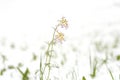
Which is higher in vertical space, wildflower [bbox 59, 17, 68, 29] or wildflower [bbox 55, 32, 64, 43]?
wildflower [bbox 59, 17, 68, 29]

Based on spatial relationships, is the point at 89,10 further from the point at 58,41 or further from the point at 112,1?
the point at 58,41

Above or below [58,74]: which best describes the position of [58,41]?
above

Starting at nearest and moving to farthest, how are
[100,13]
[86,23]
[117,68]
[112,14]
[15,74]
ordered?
1. [15,74]
2. [117,68]
3. [86,23]
4. [112,14]
5. [100,13]

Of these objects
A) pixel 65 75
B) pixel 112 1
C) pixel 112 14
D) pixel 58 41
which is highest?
pixel 112 1

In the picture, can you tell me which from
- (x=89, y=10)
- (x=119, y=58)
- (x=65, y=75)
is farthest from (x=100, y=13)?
(x=65, y=75)

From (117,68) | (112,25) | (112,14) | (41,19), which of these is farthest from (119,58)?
(41,19)

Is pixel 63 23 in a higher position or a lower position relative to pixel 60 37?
higher

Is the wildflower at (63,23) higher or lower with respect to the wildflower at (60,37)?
higher

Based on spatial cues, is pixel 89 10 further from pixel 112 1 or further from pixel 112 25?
pixel 112 25

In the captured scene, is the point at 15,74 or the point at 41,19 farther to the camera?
the point at 41,19

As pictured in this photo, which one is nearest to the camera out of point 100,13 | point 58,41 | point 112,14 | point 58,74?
point 58,41
